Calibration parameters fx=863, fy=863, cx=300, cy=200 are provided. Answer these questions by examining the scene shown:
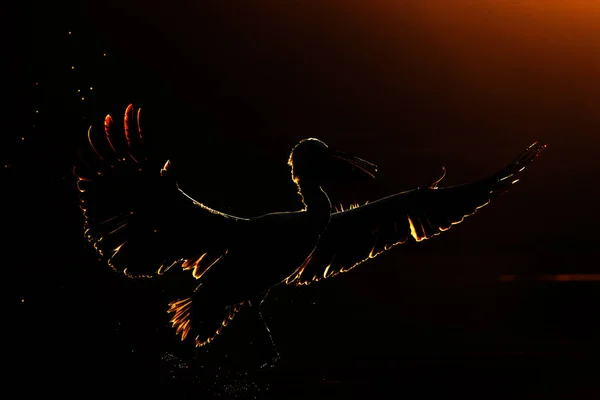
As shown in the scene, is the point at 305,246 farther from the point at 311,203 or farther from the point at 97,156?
the point at 97,156

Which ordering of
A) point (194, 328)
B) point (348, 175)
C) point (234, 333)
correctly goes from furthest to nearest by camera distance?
point (234, 333)
point (194, 328)
point (348, 175)

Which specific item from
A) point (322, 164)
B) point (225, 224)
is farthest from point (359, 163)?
point (225, 224)

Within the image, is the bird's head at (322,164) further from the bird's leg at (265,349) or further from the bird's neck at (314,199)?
the bird's leg at (265,349)

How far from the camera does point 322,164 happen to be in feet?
5.82

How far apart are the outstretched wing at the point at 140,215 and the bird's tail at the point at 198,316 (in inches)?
3.6

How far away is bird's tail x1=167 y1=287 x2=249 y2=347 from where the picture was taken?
1.87 m

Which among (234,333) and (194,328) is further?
(234,333)

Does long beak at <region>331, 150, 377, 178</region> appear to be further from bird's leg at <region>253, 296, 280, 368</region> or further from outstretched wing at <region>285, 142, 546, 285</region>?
bird's leg at <region>253, 296, 280, 368</region>

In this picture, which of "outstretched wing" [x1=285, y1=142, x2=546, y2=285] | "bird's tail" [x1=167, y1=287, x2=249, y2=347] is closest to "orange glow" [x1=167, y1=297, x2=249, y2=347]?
"bird's tail" [x1=167, y1=287, x2=249, y2=347]

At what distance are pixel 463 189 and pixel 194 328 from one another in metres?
0.66

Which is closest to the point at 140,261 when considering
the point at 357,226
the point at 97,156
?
the point at 97,156

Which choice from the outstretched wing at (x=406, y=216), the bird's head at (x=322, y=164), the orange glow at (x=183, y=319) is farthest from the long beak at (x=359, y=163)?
the orange glow at (x=183, y=319)

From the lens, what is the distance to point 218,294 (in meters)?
1.86

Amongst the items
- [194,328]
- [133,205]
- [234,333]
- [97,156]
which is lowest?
[234,333]
